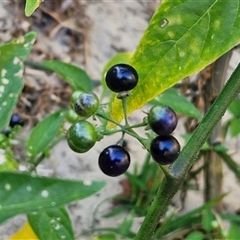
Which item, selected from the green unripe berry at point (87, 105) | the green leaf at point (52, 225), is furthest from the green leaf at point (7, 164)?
the green unripe berry at point (87, 105)

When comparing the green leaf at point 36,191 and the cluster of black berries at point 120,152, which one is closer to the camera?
the green leaf at point 36,191

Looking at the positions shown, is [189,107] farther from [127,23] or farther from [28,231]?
[127,23]

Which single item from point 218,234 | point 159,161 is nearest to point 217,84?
point 218,234

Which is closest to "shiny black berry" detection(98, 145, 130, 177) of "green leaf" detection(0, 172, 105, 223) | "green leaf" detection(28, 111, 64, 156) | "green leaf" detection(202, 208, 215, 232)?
"green leaf" detection(0, 172, 105, 223)

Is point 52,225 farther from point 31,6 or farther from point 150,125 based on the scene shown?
point 31,6

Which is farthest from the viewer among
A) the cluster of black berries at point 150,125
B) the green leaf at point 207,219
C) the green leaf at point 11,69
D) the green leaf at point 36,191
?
the green leaf at point 207,219

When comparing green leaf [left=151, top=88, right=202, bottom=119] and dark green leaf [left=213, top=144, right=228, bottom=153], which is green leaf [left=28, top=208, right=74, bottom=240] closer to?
green leaf [left=151, top=88, right=202, bottom=119]

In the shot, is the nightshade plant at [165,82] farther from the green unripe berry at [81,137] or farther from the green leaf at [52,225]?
the green leaf at [52,225]
